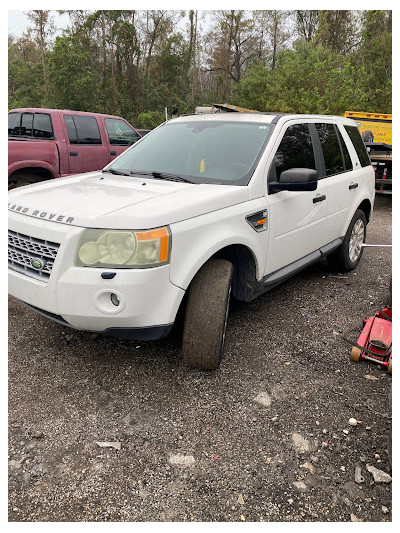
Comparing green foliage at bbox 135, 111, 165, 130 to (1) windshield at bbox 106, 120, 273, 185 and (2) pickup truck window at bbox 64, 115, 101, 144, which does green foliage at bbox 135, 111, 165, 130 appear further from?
(1) windshield at bbox 106, 120, 273, 185

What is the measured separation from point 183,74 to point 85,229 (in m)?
31.2

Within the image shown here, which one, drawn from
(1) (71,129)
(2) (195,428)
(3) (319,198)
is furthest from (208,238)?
(1) (71,129)

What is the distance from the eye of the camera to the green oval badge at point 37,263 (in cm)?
266

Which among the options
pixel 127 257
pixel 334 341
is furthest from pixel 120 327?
pixel 334 341

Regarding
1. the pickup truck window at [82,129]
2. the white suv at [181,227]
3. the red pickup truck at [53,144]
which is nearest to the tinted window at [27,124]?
the red pickup truck at [53,144]

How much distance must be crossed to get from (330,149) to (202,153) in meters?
1.63

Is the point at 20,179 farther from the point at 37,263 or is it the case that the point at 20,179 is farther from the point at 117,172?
the point at 37,263

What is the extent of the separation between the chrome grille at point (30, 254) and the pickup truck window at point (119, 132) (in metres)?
5.83

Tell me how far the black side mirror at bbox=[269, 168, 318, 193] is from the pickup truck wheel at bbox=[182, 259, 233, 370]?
94cm

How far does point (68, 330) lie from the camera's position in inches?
140

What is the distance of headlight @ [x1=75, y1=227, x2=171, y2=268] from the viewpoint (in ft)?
8.14

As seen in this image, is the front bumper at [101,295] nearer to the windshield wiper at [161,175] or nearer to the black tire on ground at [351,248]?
the windshield wiper at [161,175]

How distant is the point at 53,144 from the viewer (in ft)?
23.9

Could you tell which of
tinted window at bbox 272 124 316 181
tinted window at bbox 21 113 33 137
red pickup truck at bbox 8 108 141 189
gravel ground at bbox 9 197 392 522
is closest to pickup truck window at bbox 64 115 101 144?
red pickup truck at bbox 8 108 141 189
